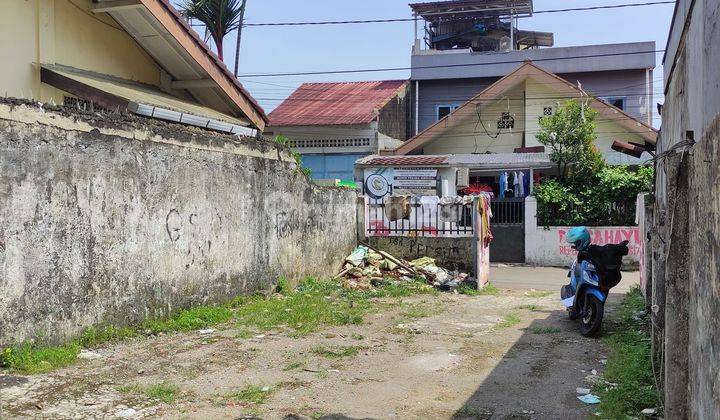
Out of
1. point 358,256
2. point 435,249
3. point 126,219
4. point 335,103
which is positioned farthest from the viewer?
point 335,103

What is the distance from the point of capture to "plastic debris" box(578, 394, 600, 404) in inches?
194

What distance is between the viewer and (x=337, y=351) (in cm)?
655

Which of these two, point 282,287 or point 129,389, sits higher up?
point 282,287

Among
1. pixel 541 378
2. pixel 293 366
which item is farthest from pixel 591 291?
pixel 293 366

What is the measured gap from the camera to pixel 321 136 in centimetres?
2342

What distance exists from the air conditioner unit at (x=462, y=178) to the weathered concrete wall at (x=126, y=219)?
9.81 m

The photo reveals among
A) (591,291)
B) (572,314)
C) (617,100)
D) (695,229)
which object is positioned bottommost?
(572,314)

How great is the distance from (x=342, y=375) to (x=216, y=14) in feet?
51.9

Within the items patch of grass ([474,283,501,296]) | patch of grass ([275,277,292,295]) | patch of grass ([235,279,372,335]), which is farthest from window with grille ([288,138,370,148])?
patch of grass ([275,277,292,295])

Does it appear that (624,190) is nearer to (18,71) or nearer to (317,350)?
(317,350)

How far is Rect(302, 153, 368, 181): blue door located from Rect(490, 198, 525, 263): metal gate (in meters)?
6.94

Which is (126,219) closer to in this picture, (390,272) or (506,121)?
(390,272)

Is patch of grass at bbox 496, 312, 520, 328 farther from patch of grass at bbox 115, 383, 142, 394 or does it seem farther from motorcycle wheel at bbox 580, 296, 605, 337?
patch of grass at bbox 115, 383, 142, 394

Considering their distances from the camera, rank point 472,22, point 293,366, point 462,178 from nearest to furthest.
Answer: point 293,366, point 462,178, point 472,22
